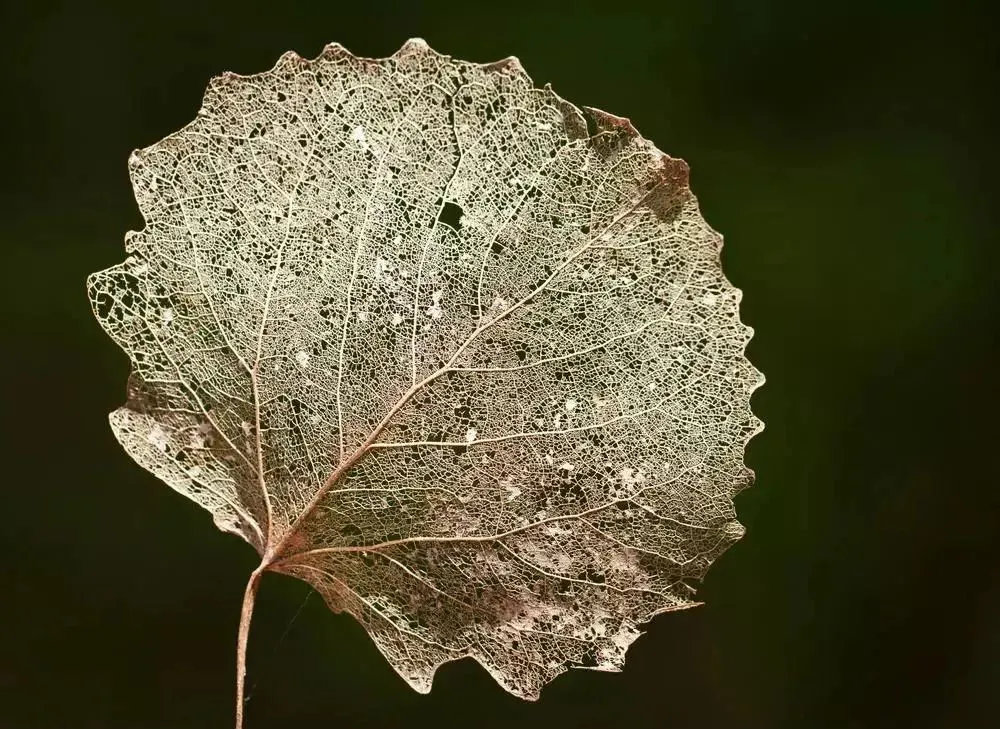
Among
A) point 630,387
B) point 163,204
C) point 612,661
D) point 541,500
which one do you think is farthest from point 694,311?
point 163,204

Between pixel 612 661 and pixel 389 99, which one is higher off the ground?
pixel 389 99

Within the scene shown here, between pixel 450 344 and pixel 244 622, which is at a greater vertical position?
pixel 450 344

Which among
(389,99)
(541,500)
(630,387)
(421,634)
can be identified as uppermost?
(389,99)

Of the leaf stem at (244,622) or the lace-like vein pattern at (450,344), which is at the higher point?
the lace-like vein pattern at (450,344)

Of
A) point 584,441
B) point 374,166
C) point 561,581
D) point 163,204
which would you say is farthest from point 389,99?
point 561,581

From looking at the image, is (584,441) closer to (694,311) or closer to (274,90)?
(694,311)

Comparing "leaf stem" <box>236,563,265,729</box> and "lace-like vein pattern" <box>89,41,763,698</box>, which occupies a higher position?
"lace-like vein pattern" <box>89,41,763,698</box>

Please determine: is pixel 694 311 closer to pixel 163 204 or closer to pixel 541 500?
pixel 541 500
